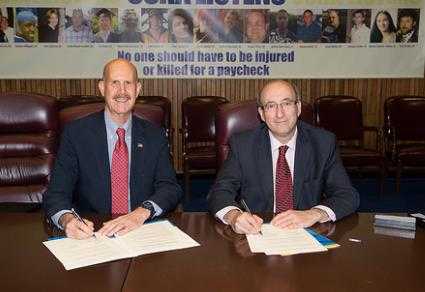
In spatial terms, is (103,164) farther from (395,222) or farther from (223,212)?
(395,222)

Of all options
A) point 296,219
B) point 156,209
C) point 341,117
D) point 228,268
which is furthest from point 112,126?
point 341,117

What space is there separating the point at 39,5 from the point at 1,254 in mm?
4991

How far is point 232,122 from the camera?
285cm

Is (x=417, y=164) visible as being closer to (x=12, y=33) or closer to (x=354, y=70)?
(x=354, y=70)

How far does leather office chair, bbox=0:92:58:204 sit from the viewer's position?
2967 millimetres

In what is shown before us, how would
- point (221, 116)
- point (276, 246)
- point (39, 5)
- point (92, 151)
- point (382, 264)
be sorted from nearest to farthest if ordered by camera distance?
point (382, 264) → point (276, 246) → point (92, 151) → point (221, 116) → point (39, 5)

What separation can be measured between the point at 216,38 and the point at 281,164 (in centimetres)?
403

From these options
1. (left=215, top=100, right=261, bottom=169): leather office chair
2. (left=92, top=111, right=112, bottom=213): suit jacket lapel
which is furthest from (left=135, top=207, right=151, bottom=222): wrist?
(left=215, top=100, right=261, bottom=169): leather office chair

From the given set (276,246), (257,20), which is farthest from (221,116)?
(257,20)

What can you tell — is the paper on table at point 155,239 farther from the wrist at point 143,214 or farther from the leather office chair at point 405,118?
the leather office chair at point 405,118

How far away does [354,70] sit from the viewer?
644 cm

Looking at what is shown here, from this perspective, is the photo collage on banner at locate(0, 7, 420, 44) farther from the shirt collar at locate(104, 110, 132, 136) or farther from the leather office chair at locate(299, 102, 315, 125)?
the shirt collar at locate(104, 110, 132, 136)

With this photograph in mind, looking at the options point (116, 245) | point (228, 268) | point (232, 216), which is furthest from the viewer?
point (232, 216)

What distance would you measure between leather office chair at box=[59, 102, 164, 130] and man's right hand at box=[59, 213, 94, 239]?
103cm
